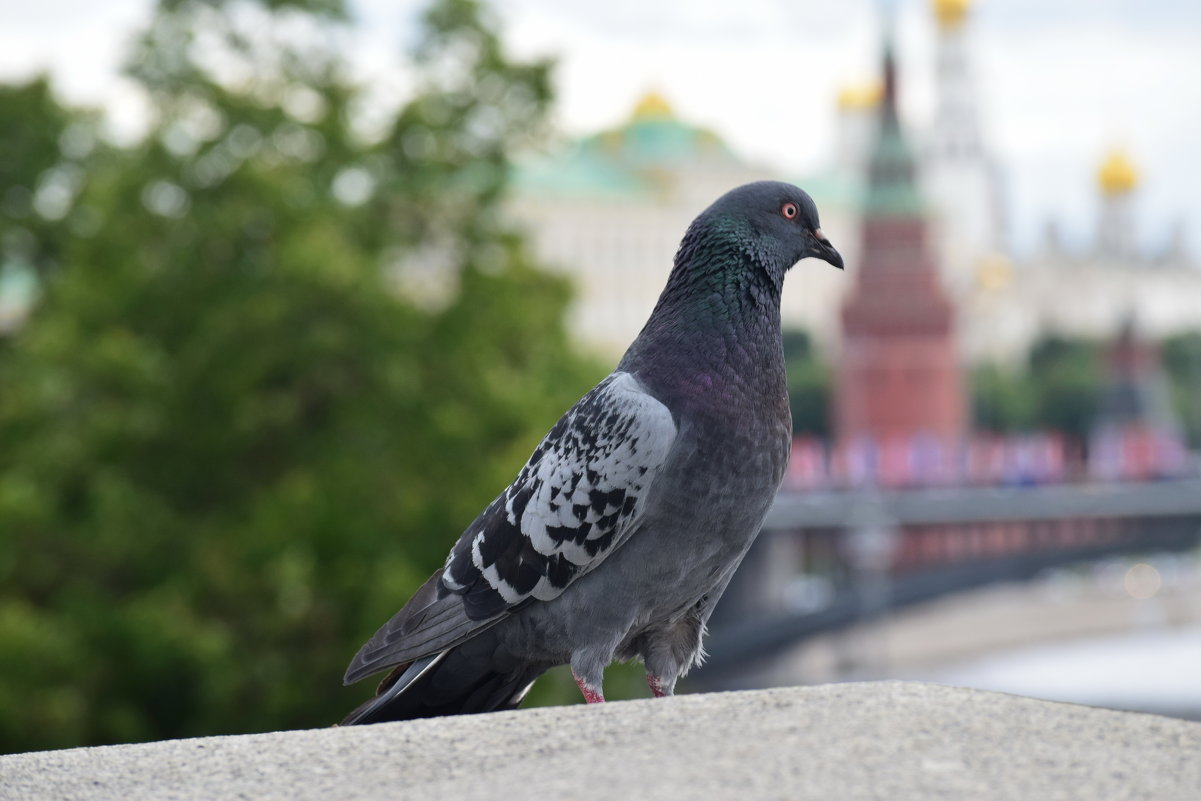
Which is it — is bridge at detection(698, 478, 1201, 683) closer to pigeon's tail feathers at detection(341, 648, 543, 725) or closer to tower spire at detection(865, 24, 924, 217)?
tower spire at detection(865, 24, 924, 217)

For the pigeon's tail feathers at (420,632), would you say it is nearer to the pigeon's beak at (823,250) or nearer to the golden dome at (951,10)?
the pigeon's beak at (823,250)

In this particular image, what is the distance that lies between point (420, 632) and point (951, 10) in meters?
114

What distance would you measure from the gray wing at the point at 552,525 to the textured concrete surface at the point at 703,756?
0.92 feet

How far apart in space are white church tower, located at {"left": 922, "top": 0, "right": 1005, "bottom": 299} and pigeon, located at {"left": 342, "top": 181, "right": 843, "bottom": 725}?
395ft

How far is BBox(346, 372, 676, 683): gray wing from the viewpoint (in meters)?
4.43

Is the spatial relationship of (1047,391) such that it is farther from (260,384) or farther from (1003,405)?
(260,384)

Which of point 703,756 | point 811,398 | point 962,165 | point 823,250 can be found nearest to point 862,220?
point 811,398

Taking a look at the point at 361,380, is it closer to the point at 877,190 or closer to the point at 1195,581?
the point at 877,190

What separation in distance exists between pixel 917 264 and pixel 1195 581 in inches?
628

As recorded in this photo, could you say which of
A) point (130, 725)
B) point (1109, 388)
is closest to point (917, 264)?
point (1109, 388)

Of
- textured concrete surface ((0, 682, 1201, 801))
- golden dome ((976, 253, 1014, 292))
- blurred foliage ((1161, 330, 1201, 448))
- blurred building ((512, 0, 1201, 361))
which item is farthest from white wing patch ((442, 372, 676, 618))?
golden dome ((976, 253, 1014, 292))

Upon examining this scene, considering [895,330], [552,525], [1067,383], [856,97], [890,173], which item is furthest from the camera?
[856,97]

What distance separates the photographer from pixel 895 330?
2697 inches

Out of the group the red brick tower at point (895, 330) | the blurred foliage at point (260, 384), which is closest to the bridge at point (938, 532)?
the red brick tower at point (895, 330)
